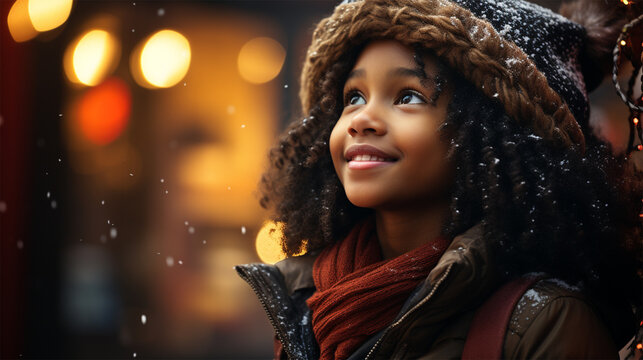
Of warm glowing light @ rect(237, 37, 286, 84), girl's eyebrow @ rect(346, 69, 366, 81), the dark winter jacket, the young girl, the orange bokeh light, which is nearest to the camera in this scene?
the dark winter jacket

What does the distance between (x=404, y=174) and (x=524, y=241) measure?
1.29 feet

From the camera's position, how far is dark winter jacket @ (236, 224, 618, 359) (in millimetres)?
1660

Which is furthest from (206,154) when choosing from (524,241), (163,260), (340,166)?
(524,241)

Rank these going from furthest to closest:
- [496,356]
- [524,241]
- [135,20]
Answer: [135,20]
[524,241]
[496,356]

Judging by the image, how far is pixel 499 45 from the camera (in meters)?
1.88

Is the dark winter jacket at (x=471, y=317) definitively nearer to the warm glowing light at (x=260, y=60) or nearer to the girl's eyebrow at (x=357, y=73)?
the girl's eyebrow at (x=357, y=73)

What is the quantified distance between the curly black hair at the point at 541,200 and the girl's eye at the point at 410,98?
0.09 m

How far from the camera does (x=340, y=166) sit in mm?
2062

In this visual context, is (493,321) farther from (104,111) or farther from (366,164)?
(104,111)

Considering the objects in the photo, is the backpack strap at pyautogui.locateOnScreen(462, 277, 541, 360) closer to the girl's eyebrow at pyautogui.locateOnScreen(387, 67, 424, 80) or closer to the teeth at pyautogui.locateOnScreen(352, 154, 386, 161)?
the teeth at pyautogui.locateOnScreen(352, 154, 386, 161)

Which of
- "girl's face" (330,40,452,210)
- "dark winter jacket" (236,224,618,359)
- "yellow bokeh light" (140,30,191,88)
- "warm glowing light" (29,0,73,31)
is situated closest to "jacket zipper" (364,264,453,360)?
"dark winter jacket" (236,224,618,359)

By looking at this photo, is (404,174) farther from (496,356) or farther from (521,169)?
(496,356)

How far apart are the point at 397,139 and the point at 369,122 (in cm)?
10

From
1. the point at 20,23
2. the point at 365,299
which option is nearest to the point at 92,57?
the point at 20,23
